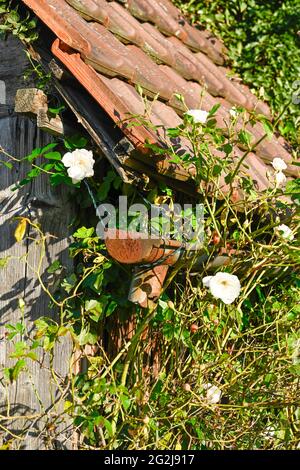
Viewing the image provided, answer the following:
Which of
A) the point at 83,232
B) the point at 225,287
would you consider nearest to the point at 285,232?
the point at 225,287

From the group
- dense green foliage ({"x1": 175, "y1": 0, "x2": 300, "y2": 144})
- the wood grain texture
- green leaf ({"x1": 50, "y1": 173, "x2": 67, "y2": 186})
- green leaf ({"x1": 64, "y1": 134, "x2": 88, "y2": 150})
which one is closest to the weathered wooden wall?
the wood grain texture

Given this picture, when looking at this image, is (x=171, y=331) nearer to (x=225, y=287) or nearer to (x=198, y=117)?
(x=225, y=287)

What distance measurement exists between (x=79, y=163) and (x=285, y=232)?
0.97 m

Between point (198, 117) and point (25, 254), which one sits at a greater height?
point (198, 117)

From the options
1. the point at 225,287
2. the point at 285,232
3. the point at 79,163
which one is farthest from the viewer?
the point at 285,232

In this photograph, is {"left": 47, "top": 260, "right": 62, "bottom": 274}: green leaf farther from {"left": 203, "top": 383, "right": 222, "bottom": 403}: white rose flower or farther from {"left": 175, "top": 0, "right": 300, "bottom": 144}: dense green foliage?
{"left": 175, "top": 0, "right": 300, "bottom": 144}: dense green foliage

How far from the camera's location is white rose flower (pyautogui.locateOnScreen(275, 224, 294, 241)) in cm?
361

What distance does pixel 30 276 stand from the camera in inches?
157

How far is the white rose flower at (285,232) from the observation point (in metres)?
3.61

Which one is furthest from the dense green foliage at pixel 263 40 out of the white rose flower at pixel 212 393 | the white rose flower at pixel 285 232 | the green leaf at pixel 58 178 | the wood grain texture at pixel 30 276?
the white rose flower at pixel 212 393

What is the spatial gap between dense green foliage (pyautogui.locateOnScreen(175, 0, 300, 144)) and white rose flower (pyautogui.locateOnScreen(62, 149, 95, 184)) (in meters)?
2.49

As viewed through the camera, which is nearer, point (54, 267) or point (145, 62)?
point (54, 267)

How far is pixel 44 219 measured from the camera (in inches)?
155

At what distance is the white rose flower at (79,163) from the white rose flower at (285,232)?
0.86m
